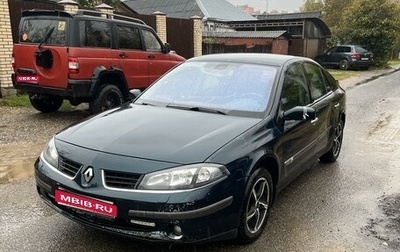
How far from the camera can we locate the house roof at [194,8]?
2870 centimetres

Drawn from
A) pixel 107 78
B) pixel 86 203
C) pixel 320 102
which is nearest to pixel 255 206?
pixel 86 203

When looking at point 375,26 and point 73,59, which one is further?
point 375,26

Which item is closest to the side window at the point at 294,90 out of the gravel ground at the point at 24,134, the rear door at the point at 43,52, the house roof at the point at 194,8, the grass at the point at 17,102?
the gravel ground at the point at 24,134

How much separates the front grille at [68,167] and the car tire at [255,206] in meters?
1.29

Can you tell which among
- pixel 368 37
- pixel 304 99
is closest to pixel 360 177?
pixel 304 99

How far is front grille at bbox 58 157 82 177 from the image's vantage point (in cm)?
296

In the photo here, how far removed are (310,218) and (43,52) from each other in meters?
5.34

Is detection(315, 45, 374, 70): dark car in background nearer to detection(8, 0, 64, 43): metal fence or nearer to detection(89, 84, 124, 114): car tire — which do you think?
detection(8, 0, 64, 43): metal fence

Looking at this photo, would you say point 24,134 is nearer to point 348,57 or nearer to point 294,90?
point 294,90

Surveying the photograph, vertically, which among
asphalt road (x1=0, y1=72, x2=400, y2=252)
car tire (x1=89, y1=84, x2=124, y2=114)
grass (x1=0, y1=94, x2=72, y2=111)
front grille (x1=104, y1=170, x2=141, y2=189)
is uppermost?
front grille (x1=104, y1=170, x2=141, y2=189)

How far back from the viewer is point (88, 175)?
2.87m

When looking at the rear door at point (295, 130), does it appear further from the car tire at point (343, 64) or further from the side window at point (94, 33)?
the car tire at point (343, 64)

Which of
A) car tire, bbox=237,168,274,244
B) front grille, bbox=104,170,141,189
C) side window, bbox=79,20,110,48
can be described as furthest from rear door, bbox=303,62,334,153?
side window, bbox=79,20,110,48

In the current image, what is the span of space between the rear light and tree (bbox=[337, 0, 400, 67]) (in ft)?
74.0
